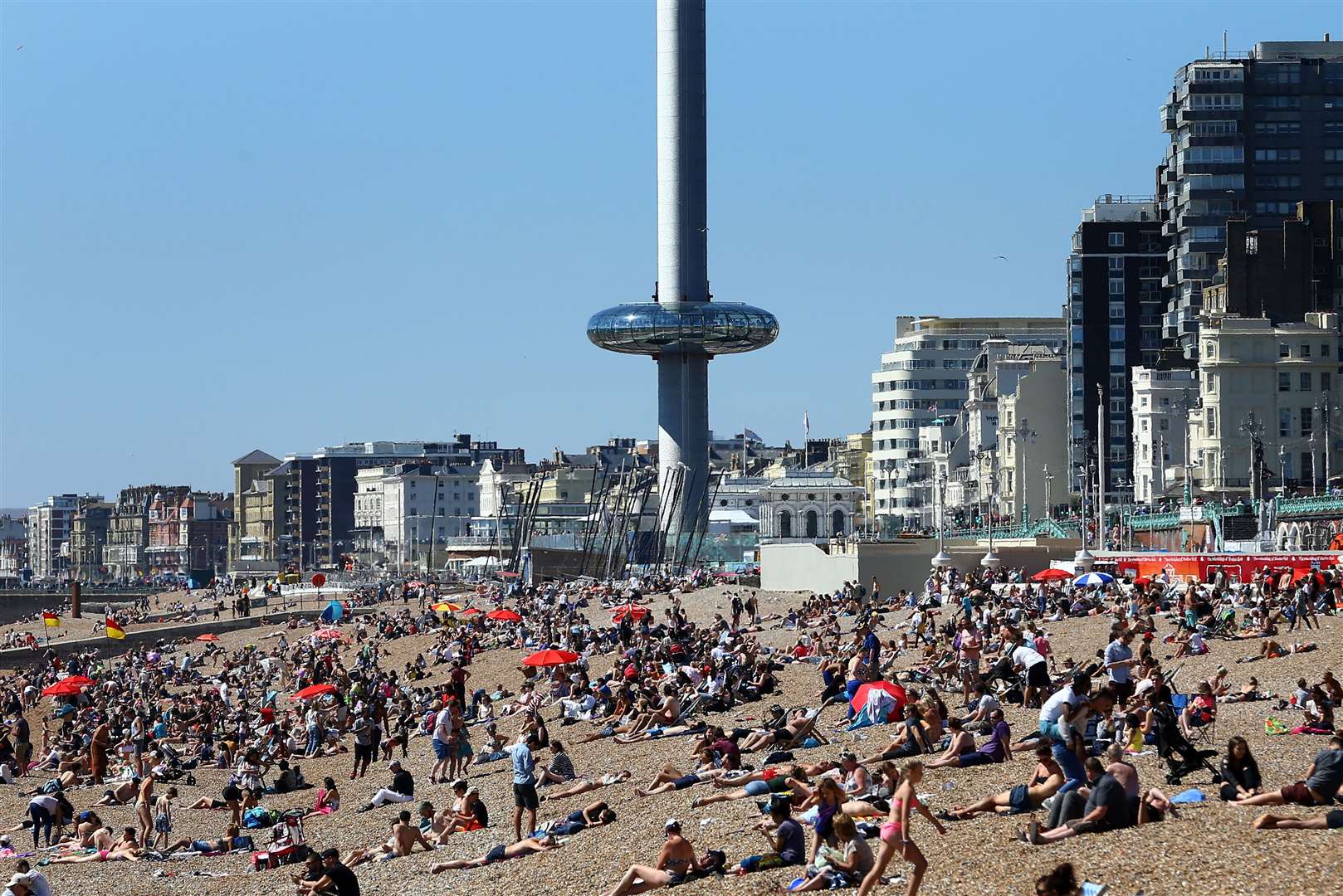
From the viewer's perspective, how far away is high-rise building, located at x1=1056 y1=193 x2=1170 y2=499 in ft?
312

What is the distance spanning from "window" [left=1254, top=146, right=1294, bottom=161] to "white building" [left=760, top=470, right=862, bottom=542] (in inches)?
1782

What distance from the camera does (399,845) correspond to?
21.2m

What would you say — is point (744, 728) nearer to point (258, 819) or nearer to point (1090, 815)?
point (258, 819)

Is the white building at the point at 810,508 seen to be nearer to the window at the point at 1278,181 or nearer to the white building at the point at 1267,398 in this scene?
the window at the point at 1278,181

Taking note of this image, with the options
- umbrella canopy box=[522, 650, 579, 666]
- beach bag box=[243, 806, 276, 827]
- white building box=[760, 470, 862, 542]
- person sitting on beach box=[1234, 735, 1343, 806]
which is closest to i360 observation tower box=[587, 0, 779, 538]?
white building box=[760, 470, 862, 542]

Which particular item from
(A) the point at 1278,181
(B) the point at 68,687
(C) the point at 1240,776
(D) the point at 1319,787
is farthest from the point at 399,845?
(A) the point at 1278,181

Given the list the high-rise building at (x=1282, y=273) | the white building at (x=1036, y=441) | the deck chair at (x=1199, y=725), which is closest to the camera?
the deck chair at (x=1199, y=725)

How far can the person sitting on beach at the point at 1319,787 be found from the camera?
1631 cm

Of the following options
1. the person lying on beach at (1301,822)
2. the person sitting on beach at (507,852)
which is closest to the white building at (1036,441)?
the person sitting on beach at (507,852)

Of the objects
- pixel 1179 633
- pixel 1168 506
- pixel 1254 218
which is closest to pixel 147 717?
pixel 1179 633

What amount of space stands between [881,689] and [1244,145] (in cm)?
7300

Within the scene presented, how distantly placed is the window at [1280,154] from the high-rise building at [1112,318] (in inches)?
220

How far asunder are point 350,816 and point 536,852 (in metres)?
6.19

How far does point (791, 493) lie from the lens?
438 feet
